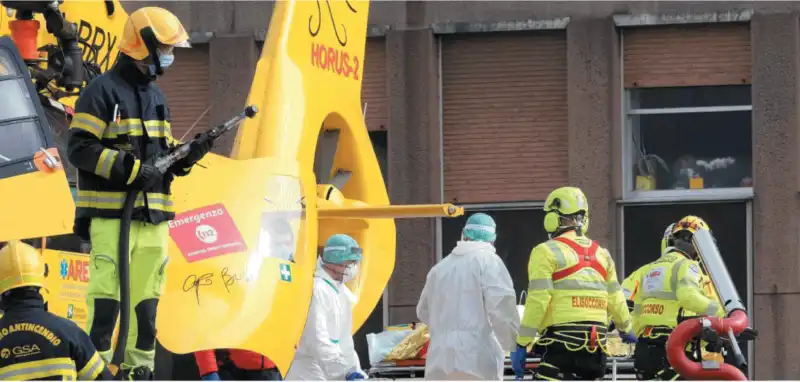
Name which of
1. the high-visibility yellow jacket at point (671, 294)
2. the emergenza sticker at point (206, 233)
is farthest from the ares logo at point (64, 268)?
the high-visibility yellow jacket at point (671, 294)

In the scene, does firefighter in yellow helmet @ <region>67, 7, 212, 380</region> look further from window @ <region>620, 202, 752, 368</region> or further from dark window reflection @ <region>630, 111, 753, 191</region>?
dark window reflection @ <region>630, 111, 753, 191</region>

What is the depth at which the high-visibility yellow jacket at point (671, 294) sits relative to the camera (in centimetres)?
Result: 1211

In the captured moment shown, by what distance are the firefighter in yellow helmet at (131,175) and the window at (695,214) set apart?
11841 millimetres

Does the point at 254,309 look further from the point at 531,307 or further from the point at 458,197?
the point at 458,197

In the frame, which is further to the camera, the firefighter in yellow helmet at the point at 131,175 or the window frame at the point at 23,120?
the window frame at the point at 23,120

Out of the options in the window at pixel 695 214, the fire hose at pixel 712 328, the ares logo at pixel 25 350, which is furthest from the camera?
the window at pixel 695 214

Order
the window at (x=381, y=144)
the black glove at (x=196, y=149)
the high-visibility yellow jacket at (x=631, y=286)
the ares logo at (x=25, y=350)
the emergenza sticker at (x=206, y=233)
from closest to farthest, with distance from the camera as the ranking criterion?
1. the ares logo at (x=25, y=350)
2. the black glove at (x=196, y=149)
3. the emergenza sticker at (x=206, y=233)
4. the high-visibility yellow jacket at (x=631, y=286)
5. the window at (x=381, y=144)

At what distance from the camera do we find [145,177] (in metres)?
7.94

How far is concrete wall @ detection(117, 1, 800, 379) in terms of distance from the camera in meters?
19.0

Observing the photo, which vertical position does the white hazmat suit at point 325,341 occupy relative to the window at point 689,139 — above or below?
below

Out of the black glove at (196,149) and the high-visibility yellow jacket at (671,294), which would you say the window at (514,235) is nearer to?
the high-visibility yellow jacket at (671,294)

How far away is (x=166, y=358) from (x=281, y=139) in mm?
2075
